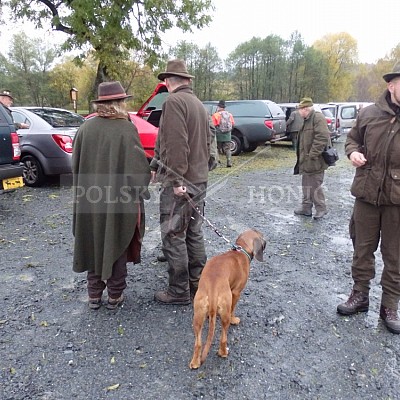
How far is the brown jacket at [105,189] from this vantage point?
9.70 feet

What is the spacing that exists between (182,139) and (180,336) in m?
1.59

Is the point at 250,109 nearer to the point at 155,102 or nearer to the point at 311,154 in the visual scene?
the point at 155,102

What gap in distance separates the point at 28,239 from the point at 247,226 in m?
3.19

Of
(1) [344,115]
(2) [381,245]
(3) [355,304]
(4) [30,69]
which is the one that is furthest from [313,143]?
(4) [30,69]

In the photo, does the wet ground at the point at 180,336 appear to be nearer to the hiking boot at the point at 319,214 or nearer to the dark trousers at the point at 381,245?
the dark trousers at the point at 381,245

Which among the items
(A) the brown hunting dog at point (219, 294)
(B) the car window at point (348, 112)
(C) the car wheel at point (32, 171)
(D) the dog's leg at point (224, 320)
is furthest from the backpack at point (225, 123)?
(D) the dog's leg at point (224, 320)

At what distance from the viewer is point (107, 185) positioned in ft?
9.81

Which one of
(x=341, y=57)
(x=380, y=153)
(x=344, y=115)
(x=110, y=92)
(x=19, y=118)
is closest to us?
(x=380, y=153)

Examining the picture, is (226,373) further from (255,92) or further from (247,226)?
(255,92)

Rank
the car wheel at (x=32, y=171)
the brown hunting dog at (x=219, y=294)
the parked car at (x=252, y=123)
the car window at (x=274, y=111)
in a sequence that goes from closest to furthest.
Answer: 1. the brown hunting dog at (x=219, y=294)
2. the car wheel at (x=32, y=171)
3. the parked car at (x=252, y=123)
4. the car window at (x=274, y=111)

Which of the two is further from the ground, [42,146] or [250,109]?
[250,109]

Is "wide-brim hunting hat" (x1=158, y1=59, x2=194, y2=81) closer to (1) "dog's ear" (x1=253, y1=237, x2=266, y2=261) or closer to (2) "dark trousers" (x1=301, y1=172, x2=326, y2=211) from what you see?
(1) "dog's ear" (x1=253, y1=237, x2=266, y2=261)

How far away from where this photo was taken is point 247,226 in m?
5.65

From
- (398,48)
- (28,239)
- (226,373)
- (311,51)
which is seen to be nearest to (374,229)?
(226,373)
